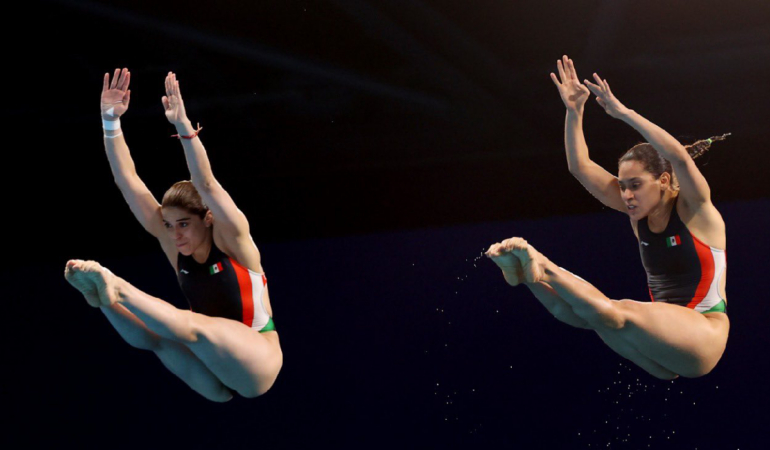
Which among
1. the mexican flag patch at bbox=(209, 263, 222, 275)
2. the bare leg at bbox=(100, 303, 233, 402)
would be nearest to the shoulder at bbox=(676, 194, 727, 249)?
the mexican flag patch at bbox=(209, 263, 222, 275)

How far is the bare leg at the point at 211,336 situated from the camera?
2887 millimetres

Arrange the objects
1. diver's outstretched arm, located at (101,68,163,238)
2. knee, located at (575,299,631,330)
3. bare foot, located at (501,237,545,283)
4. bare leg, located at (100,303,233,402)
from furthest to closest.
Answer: diver's outstretched arm, located at (101,68,163,238)
bare leg, located at (100,303,233,402)
knee, located at (575,299,631,330)
bare foot, located at (501,237,545,283)

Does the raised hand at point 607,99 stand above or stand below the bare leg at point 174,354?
above

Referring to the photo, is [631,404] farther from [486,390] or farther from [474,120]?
[474,120]

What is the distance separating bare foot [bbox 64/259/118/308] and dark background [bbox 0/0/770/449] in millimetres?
2801

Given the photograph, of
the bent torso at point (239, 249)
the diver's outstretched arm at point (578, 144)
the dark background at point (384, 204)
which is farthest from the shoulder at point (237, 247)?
the dark background at point (384, 204)

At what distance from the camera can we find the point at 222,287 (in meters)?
3.52

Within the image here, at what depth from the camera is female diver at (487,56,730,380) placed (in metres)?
3.22

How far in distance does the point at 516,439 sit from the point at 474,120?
2.12 meters

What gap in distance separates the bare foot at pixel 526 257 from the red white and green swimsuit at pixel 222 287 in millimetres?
1162

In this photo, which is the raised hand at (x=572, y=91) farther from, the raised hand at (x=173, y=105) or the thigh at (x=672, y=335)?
the raised hand at (x=173, y=105)

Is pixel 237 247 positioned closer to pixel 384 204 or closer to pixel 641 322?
pixel 641 322

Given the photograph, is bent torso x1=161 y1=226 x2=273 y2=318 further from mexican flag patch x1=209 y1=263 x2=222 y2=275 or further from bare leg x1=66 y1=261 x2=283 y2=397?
bare leg x1=66 y1=261 x2=283 y2=397

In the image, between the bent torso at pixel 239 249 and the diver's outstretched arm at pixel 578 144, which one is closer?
the bent torso at pixel 239 249
